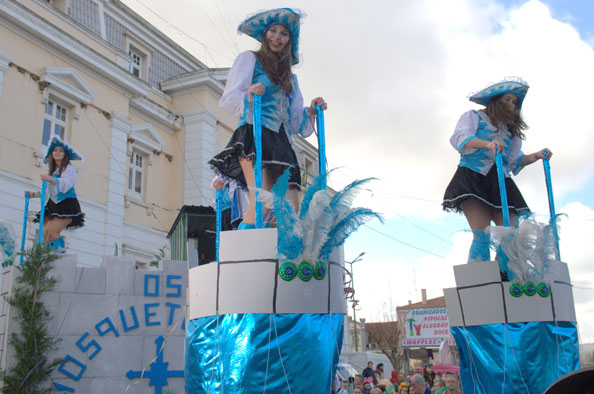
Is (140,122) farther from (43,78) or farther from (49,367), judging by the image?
(49,367)

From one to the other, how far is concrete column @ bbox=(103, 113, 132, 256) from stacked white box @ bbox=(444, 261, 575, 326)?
1041cm

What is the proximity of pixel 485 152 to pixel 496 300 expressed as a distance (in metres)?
1.22

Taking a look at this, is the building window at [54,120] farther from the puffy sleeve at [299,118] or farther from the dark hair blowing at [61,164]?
the puffy sleeve at [299,118]

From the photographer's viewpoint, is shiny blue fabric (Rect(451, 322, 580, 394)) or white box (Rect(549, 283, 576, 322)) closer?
shiny blue fabric (Rect(451, 322, 580, 394))

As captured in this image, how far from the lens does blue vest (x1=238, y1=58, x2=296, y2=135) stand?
3477 millimetres

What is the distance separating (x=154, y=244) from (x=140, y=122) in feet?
11.0

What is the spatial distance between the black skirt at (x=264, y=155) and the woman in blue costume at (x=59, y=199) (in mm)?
3359

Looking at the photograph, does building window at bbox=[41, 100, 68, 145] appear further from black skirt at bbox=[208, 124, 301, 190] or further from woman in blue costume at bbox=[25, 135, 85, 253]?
black skirt at bbox=[208, 124, 301, 190]

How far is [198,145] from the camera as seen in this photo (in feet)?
52.7

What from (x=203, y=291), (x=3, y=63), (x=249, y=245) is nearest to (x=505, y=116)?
(x=249, y=245)

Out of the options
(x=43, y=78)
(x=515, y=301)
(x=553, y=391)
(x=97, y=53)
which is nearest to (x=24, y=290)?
(x=515, y=301)

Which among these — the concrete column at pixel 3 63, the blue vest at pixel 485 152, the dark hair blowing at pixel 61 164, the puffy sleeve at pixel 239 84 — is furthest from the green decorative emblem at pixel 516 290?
the concrete column at pixel 3 63

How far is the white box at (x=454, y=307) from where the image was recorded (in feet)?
12.6

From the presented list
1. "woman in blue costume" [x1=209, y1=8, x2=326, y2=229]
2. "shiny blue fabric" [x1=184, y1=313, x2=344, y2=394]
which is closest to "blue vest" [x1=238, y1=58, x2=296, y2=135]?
"woman in blue costume" [x1=209, y1=8, x2=326, y2=229]
